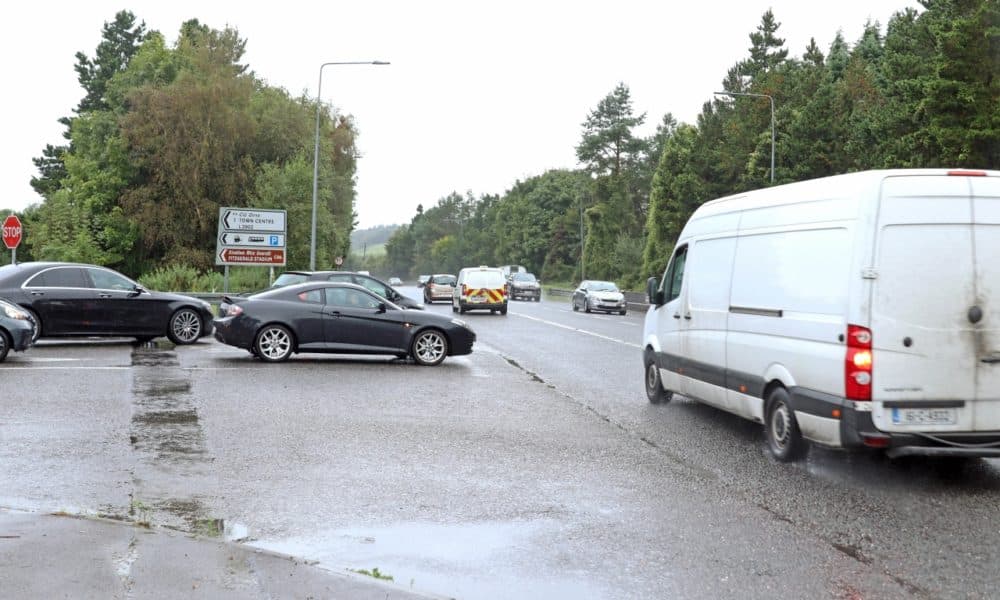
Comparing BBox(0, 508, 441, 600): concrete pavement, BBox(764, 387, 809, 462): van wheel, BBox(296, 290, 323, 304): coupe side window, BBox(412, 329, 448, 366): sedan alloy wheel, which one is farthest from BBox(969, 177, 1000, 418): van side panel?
BBox(296, 290, 323, 304): coupe side window

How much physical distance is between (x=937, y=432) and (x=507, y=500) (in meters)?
3.29

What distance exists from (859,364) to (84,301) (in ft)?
49.0

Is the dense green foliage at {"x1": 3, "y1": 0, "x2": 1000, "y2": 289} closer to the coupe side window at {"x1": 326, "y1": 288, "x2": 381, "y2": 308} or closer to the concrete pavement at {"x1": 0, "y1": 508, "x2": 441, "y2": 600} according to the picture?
the coupe side window at {"x1": 326, "y1": 288, "x2": 381, "y2": 308}

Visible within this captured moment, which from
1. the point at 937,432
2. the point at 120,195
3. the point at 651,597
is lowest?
the point at 651,597

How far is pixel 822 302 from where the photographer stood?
8.10 m

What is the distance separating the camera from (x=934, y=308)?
7684 millimetres

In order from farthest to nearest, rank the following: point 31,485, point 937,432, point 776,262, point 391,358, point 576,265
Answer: point 576,265
point 391,358
point 776,262
point 937,432
point 31,485

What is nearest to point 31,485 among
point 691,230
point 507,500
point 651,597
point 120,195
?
point 507,500

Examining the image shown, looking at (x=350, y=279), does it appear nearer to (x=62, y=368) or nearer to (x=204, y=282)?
(x=62, y=368)

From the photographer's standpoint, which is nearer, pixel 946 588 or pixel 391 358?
pixel 946 588

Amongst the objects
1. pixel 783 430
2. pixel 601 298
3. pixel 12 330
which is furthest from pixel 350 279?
pixel 601 298

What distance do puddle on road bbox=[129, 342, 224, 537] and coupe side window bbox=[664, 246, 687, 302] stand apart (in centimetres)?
545

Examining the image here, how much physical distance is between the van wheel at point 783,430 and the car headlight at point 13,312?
473 inches

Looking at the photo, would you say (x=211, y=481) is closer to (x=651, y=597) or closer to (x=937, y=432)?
(x=651, y=597)
